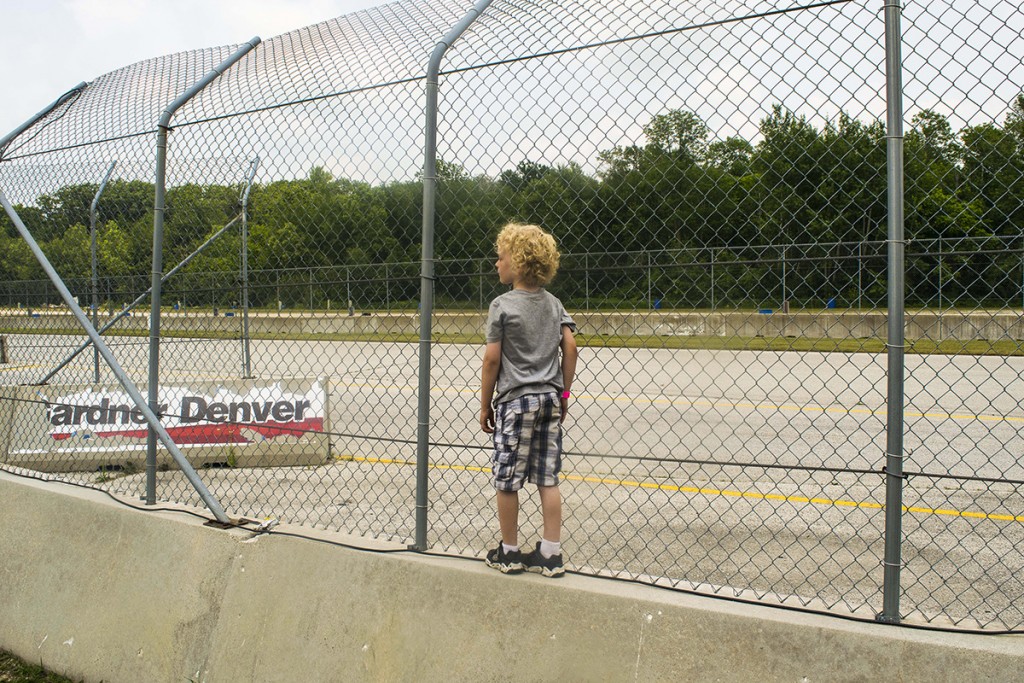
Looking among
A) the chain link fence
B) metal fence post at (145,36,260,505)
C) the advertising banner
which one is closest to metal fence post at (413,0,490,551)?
the chain link fence

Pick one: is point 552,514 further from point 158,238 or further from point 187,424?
point 187,424

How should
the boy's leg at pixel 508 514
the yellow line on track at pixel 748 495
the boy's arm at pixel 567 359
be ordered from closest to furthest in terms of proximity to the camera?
the boy's leg at pixel 508 514
the boy's arm at pixel 567 359
the yellow line on track at pixel 748 495

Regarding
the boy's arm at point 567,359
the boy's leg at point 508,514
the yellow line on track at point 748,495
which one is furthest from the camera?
the yellow line on track at point 748,495

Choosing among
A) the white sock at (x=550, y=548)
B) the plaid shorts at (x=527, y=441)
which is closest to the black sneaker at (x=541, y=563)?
the white sock at (x=550, y=548)

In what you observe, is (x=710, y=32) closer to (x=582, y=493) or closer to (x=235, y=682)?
(x=235, y=682)

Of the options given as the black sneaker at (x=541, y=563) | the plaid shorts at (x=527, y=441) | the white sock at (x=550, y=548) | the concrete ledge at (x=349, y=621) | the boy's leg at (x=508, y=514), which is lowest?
the concrete ledge at (x=349, y=621)

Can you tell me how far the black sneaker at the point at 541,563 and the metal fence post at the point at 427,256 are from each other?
0.50 m

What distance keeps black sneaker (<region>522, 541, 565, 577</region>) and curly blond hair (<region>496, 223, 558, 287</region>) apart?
1060 millimetres

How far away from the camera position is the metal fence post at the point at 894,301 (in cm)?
261

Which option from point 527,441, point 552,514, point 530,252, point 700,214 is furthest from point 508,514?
point 700,214

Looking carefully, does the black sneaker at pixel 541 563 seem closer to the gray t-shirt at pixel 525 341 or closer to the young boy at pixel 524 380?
the young boy at pixel 524 380

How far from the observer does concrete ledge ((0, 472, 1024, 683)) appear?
98.7 inches

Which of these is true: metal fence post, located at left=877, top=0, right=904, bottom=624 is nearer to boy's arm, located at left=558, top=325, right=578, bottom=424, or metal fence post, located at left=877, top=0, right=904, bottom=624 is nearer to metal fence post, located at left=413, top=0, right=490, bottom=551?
boy's arm, located at left=558, top=325, right=578, bottom=424

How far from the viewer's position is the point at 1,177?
5.80m
